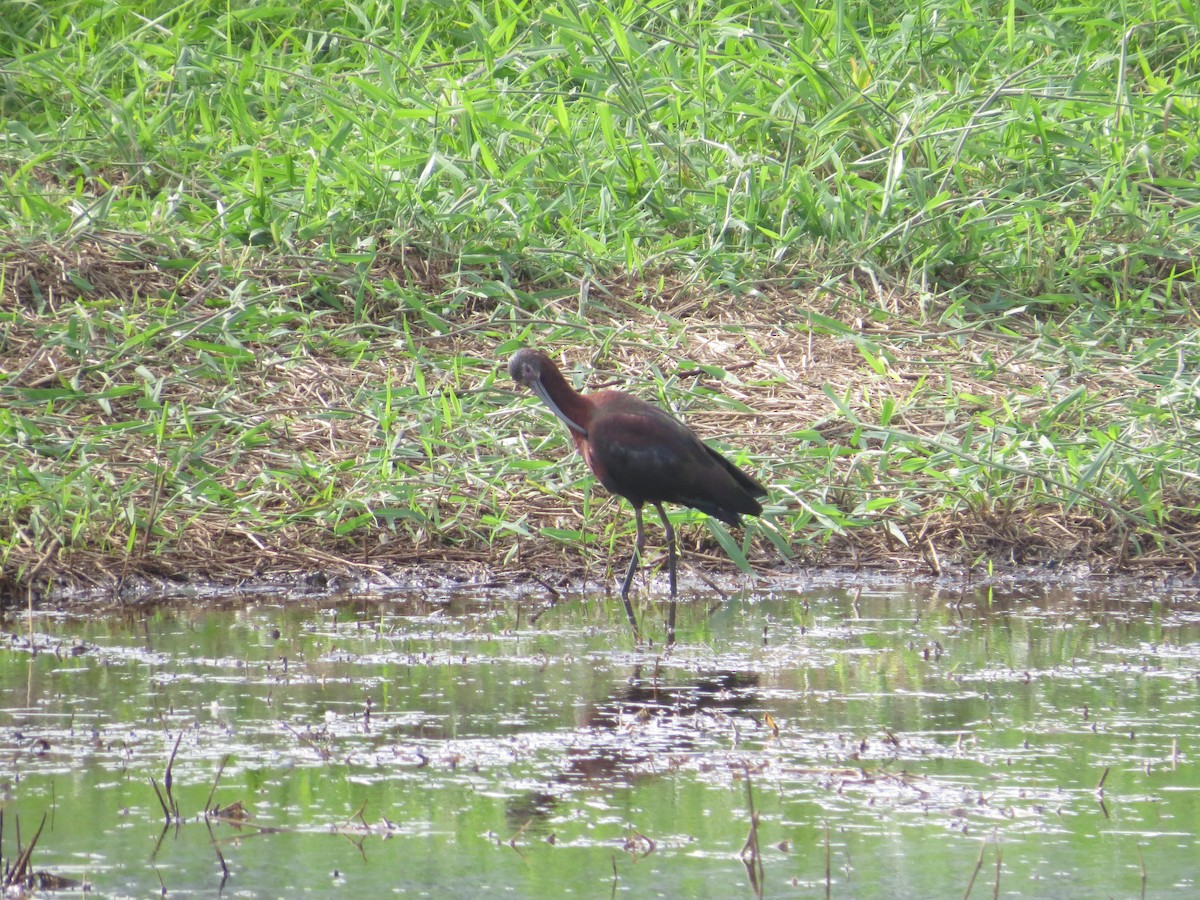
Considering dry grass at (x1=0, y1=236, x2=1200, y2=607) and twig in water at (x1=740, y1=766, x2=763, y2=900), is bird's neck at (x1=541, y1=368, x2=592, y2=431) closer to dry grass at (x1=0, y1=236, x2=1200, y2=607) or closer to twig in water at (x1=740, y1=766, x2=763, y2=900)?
dry grass at (x1=0, y1=236, x2=1200, y2=607)

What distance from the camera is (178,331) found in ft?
27.7

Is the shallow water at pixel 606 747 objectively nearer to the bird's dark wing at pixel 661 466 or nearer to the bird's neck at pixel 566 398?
the bird's dark wing at pixel 661 466

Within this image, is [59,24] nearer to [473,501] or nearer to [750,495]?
[473,501]

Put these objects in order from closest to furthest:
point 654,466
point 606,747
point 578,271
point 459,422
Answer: point 606,747 → point 654,466 → point 459,422 → point 578,271

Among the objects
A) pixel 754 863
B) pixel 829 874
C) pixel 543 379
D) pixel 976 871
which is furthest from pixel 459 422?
pixel 976 871

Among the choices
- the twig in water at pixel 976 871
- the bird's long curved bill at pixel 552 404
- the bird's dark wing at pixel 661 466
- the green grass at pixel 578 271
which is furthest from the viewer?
the green grass at pixel 578 271

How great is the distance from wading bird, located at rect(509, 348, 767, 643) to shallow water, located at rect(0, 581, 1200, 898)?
0.40 metres

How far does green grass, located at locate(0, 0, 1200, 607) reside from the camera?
7.43m

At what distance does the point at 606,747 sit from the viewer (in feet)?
15.8

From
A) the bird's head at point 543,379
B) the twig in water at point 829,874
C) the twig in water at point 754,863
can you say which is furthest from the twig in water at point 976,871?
the bird's head at point 543,379

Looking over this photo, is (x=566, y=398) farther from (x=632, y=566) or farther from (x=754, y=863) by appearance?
(x=754, y=863)

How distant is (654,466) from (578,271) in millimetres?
2688

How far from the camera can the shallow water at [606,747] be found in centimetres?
393

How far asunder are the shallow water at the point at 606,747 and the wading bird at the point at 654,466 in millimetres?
399
